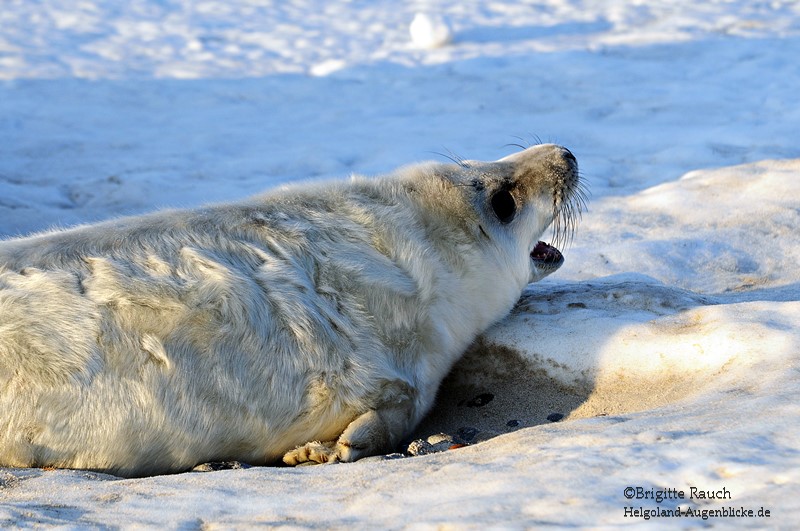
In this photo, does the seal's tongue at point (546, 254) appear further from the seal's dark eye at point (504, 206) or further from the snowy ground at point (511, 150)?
the seal's dark eye at point (504, 206)

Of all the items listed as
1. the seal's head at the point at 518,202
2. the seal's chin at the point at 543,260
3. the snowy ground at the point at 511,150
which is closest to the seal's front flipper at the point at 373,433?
the snowy ground at the point at 511,150

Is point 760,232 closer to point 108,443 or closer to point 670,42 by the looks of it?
point 108,443

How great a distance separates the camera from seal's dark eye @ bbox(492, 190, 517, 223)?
3.69 m

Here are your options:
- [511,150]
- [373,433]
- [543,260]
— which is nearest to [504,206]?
[543,260]

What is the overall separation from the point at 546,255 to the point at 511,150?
3175 mm

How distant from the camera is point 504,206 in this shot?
3709 millimetres

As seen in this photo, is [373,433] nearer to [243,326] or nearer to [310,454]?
[310,454]

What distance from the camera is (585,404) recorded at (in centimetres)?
329

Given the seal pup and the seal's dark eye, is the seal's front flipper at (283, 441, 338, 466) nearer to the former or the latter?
the seal pup

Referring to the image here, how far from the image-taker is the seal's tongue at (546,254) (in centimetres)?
388

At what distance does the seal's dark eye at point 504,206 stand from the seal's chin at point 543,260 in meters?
0.22

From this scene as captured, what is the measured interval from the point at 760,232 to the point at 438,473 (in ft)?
11.0

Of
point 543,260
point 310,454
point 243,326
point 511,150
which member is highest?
point 243,326

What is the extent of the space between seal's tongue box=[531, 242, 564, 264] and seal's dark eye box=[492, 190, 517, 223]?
0.79 feet
